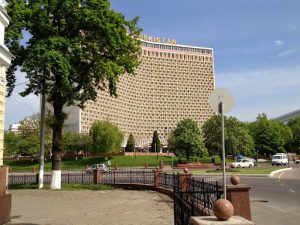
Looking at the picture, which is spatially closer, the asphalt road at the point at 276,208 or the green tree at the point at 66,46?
the asphalt road at the point at 276,208

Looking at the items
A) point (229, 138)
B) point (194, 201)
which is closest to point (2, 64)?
point (194, 201)

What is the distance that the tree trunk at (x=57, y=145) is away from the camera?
79.5ft

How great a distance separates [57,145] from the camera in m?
25.3

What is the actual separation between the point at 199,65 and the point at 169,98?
24.5 meters

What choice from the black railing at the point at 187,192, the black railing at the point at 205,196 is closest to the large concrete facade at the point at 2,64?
the black railing at the point at 187,192

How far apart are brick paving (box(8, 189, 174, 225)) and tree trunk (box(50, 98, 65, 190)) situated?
2609 millimetres

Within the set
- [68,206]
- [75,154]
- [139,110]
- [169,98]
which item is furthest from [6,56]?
[169,98]

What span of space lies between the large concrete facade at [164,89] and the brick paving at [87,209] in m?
132

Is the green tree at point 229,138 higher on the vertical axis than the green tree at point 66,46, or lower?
lower

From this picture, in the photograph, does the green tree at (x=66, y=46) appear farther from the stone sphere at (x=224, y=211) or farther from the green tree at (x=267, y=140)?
the green tree at (x=267, y=140)

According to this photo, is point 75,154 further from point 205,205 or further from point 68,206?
point 205,205

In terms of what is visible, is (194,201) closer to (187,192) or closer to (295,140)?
(187,192)

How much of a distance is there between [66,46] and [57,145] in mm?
6990

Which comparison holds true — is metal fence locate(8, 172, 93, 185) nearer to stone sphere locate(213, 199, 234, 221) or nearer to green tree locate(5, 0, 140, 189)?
green tree locate(5, 0, 140, 189)
